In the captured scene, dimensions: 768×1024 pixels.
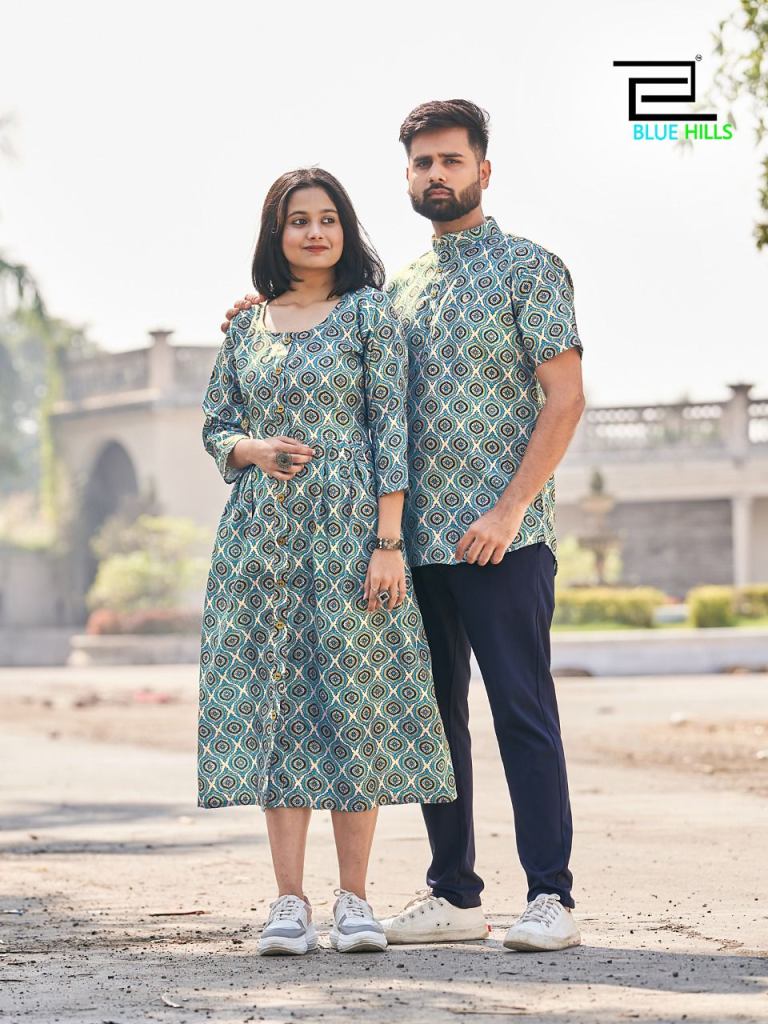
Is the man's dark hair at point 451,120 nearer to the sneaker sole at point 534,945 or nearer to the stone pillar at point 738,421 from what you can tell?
the sneaker sole at point 534,945

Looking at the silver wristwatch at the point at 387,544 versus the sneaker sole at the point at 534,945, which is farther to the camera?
the silver wristwatch at the point at 387,544

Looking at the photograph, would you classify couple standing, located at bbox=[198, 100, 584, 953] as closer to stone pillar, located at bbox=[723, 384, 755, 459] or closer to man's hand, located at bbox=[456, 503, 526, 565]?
man's hand, located at bbox=[456, 503, 526, 565]

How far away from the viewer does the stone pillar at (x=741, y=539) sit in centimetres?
3428

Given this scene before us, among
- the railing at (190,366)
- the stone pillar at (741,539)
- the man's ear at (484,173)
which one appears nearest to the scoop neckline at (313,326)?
the man's ear at (484,173)

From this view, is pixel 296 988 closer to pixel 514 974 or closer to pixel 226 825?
pixel 514 974

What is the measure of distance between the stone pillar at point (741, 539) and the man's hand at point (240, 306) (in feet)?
97.8

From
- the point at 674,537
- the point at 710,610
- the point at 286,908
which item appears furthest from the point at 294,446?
the point at 674,537

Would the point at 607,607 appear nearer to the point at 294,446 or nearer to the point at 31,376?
the point at 294,446

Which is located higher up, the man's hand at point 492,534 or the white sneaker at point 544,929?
the man's hand at point 492,534

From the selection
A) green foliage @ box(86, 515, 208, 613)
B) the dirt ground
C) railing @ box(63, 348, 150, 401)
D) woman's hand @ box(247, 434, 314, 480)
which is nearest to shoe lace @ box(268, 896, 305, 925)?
the dirt ground

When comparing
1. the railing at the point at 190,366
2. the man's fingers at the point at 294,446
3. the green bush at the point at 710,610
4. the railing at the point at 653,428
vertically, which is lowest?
the green bush at the point at 710,610

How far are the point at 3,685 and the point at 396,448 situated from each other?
62.8 feet

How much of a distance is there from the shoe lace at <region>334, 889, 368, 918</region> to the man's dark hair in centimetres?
186

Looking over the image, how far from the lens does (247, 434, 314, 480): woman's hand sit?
4734mm
